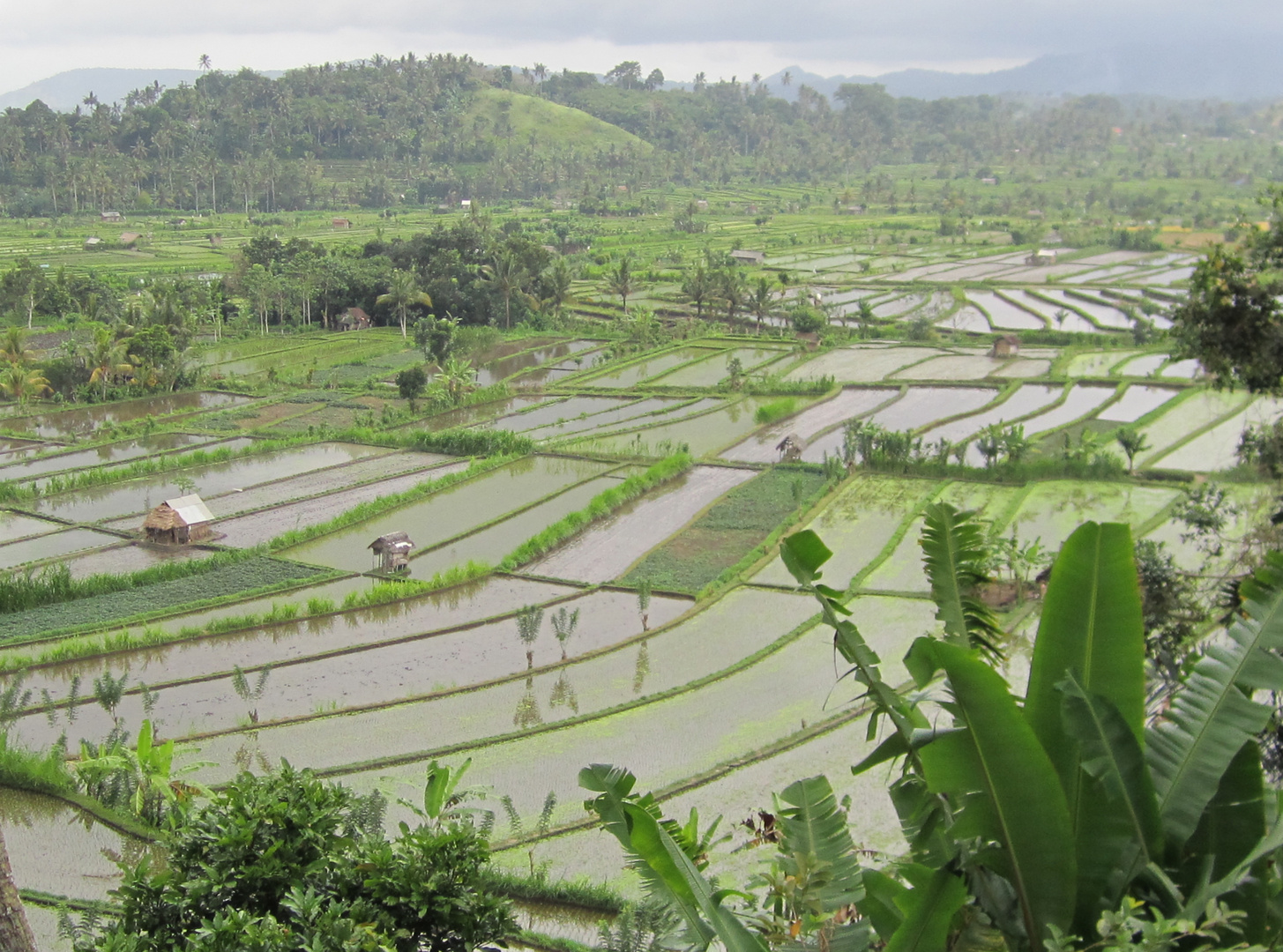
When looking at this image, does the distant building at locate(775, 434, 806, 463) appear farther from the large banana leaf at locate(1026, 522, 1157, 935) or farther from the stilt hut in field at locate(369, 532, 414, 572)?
the large banana leaf at locate(1026, 522, 1157, 935)

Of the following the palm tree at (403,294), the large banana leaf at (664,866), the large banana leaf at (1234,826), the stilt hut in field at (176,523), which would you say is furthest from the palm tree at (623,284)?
the large banana leaf at (1234,826)

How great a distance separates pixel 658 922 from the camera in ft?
21.4

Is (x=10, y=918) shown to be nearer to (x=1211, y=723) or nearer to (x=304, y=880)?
(x=304, y=880)

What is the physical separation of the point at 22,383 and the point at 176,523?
11077 mm

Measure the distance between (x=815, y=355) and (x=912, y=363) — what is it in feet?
9.69

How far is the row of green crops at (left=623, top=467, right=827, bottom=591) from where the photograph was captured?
15.7 metres

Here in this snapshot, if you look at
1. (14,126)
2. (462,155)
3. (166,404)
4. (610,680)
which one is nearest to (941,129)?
(462,155)

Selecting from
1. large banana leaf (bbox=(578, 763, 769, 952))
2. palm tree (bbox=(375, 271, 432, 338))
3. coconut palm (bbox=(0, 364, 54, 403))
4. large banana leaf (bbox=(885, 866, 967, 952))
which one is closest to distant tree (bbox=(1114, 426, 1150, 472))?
large banana leaf (bbox=(578, 763, 769, 952))

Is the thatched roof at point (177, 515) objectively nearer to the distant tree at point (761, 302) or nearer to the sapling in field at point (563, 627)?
the sapling in field at point (563, 627)

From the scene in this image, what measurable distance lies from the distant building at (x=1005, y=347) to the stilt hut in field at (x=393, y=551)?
19960 mm

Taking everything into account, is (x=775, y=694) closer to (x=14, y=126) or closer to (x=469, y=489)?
(x=469, y=489)

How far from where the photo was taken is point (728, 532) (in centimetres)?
1750

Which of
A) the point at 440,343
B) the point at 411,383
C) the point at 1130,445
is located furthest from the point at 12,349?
the point at 1130,445

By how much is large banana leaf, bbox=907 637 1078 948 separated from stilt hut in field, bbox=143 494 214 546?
1533cm
